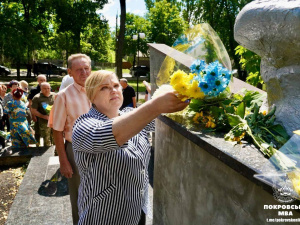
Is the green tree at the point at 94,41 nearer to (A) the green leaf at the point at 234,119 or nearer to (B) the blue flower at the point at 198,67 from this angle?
(B) the blue flower at the point at 198,67

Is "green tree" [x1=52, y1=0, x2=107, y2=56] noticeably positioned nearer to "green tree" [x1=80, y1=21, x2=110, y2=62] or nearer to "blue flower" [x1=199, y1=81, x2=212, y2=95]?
"green tree" [x1=80, y1=21, x2=110, y2=62]

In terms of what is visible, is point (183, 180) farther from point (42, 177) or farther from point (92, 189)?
point (42, 177)

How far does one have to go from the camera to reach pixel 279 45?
1.59 meters

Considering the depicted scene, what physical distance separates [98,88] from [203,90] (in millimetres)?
635

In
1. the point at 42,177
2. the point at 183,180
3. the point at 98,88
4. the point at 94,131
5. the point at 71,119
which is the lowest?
the point at 42,177

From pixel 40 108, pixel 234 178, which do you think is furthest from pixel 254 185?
pixel 40 108

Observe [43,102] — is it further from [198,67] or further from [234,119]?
[234,119]

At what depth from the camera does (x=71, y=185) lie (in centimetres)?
301

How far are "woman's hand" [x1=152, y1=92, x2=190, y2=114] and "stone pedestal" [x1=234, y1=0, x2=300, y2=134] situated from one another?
23.5 inches

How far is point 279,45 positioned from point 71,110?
2075 millimetres

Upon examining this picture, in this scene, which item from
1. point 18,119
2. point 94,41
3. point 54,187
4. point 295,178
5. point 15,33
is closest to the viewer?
point 295,178

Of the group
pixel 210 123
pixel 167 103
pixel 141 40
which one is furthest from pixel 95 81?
pixel 141 40

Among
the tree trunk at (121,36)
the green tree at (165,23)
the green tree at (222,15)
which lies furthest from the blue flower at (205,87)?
the green tree at (165,23)

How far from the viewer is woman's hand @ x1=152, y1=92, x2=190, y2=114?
4.65 ft
